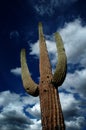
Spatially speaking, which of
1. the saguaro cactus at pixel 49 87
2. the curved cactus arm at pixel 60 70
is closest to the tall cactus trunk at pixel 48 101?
the saguaro cactus at pixel 49 87

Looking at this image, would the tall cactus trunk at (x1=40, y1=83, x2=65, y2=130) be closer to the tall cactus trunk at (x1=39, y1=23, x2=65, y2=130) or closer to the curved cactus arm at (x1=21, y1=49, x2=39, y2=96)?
the tall cactus trunk at (x1=39, y1=23, x2=65, y2=130)

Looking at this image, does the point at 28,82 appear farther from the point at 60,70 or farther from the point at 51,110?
the point at 51,110

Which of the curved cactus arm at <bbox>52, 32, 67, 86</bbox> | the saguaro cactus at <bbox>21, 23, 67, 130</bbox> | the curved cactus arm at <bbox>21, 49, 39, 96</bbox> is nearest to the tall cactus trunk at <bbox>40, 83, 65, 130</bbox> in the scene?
the saguaro cactus at <bbox>21, 23, 67, 130</bbox>

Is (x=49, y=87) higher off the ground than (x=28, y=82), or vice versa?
(x=28, y=82)

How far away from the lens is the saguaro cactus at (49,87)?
8.61 metres

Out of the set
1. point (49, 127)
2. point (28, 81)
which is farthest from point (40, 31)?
point (49, 127)

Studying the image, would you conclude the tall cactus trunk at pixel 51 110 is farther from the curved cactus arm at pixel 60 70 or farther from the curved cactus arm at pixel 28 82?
the curved cactus arm at pixel 28 82

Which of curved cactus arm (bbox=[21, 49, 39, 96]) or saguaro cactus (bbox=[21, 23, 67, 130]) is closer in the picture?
saguaro cactus (bbox=[21, 23, 67, 130])

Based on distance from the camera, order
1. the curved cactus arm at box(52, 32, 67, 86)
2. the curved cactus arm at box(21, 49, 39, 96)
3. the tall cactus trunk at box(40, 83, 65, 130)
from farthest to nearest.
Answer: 1. the curved cactus arm at box(21, 49, 39, 96)
2. the curved cactus arm at box(52, 32, 67, 86)
3. the tall cactus trunk at box(40, 83, 65, 130)

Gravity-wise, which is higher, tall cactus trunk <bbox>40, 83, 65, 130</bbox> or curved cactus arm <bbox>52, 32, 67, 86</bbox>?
curved cactus arm <bbox>52, 32, 67, 86</bbox>

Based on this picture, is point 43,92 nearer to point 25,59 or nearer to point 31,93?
point 31,93

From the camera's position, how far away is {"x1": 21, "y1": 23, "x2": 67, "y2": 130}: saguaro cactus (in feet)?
28.3

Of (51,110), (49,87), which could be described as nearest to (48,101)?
(51,110)

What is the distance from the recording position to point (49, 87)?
30.3ft
